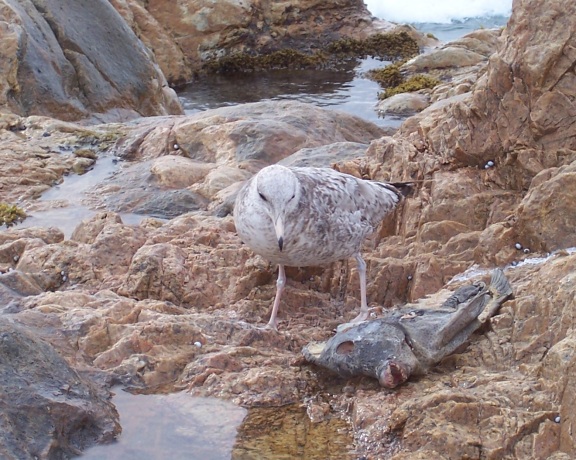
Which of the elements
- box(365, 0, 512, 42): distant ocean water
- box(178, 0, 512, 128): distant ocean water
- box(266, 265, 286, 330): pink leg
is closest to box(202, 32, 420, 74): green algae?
box(178, 0, 512, 128): distant ocean water

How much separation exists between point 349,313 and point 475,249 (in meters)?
1.04

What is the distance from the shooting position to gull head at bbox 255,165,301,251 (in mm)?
5879

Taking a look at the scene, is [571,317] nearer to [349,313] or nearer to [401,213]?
[349,313]

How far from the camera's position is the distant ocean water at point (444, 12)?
26.7 meters

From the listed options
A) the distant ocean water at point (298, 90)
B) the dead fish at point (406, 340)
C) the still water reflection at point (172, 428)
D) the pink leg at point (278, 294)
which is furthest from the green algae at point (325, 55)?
the still water reflection at point (172, 428)

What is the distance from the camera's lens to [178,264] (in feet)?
21.8

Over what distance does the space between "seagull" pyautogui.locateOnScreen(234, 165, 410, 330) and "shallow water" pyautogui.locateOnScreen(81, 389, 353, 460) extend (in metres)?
1.23

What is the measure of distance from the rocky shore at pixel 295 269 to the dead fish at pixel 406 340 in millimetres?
89

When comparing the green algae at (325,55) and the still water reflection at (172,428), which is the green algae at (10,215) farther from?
the green algae at (325,55)

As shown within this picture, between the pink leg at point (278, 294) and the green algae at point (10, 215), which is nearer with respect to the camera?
the pink leg at point (278, 294)

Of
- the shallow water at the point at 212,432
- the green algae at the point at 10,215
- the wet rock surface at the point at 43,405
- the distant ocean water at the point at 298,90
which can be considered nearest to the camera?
the wet rock surface at the point at 43,405

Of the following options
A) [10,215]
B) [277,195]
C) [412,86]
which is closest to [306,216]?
[277,195]

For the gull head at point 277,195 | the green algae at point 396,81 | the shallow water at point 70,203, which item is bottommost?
the green algae at point 396,81

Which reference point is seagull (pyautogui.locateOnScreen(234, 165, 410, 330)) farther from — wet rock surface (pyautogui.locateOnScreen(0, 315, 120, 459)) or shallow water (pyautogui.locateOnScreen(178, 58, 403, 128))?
shallow water (pyautogui.locateOnScreen(178, 58, 403, 128))
